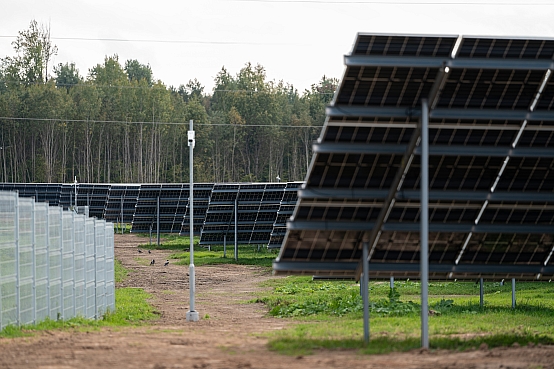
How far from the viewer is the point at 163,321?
87.2 ft

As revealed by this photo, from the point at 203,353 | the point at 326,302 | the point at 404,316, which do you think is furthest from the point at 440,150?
the point at 326,302

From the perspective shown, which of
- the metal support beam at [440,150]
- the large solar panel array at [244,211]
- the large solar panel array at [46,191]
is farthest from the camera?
the large solar panel array at [46,191]

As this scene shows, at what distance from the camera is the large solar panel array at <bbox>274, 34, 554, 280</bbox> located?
1628cm

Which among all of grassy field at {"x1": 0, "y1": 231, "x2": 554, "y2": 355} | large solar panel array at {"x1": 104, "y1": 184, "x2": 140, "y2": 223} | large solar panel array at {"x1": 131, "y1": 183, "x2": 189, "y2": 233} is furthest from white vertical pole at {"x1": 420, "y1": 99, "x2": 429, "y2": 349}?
large solar panel array at {"x1": 104, "y1": 184, "x2": 140, "y2": 223}

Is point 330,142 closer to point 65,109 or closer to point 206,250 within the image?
point 206,250

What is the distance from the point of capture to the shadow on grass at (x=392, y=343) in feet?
53.7

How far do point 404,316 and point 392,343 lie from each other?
7.64 m

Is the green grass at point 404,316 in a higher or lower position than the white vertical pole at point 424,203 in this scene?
lower

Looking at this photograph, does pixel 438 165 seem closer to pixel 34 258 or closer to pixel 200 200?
pixel 34 258

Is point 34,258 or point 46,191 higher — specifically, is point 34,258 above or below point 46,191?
below

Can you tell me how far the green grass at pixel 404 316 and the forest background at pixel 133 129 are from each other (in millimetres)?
86881

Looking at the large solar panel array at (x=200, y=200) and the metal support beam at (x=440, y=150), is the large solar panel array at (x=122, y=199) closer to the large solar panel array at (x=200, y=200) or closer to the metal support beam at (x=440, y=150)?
the large solar panel array at (x=200, y=200)

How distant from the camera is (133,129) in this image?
125938mm

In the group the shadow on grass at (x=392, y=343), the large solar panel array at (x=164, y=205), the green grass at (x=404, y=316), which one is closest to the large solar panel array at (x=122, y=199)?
the large solar panel array at (x=164, y=205)
